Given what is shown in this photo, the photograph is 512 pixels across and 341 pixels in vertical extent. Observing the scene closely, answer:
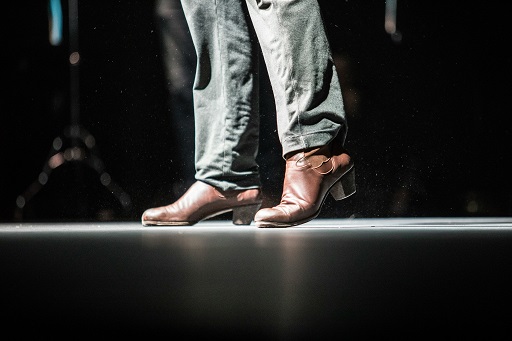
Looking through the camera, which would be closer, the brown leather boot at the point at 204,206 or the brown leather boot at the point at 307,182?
the brown leather boot at the point at 307,182

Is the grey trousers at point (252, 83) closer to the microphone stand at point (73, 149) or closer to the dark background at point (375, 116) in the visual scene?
the dark background at point (375, 116)

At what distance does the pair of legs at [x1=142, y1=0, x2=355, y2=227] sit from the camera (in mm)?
1188

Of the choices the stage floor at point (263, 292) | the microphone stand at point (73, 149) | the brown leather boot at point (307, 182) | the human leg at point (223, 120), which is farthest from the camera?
the microphone stand at point (73, 149)

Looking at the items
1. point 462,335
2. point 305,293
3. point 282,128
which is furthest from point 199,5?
point 462,335

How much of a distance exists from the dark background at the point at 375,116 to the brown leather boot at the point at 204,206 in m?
0.39

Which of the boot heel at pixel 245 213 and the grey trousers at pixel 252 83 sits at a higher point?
the grey trousers at pixel 252 83

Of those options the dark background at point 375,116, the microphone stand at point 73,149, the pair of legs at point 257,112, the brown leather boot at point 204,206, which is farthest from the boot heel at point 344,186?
the microphone stand at point 73,149

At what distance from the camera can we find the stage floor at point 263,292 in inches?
13.2

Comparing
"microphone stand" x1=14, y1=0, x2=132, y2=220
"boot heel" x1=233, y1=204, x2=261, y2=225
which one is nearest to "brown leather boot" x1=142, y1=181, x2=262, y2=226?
"boot heel" x1=233, y1=204, x2=261, y2=225

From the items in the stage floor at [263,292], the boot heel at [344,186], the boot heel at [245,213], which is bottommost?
the boot heel at [245,213]

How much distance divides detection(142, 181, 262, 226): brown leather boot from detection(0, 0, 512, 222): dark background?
15.2 inches

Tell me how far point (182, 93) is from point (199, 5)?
1.68 feet

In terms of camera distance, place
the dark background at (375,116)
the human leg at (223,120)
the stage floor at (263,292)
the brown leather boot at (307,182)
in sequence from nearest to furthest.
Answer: the stage floor at (263,292), the brown leather boot at (307,182), the human leg at (223,120), the dark background at (375,116)

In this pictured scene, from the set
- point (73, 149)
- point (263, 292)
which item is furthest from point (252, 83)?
point (263, 292)
